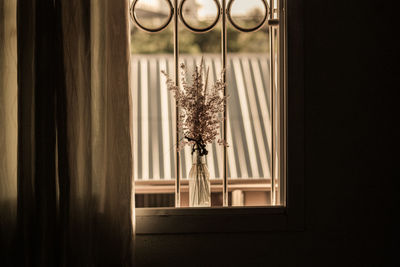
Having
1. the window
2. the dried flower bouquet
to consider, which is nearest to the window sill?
the window

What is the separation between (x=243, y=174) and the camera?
189 centimetres

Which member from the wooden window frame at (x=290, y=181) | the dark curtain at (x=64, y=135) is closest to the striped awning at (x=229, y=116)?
the wooden window frame at (x=290, y=181)

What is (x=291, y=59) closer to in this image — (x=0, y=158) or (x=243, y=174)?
Answer: (x=243, y=174)

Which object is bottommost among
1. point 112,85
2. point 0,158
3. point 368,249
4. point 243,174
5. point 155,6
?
point 368,249

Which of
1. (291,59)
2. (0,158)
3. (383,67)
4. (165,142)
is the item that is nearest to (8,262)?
(0,158)

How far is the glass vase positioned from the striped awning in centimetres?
47

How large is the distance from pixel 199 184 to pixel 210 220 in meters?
0.16

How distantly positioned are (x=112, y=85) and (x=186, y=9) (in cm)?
54

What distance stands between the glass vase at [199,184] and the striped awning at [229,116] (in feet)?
1.53

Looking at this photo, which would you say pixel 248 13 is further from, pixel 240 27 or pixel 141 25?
pixel 141 25

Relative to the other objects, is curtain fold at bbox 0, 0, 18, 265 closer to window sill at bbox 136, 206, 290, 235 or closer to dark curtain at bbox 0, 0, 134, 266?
dark curtain at bbox 0, 0, 134, 266

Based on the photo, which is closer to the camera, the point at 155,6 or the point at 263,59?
the point at 155,6

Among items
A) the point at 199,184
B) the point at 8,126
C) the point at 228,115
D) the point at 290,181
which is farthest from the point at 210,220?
the point at 8,126

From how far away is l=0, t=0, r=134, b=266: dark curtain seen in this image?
1166mm
